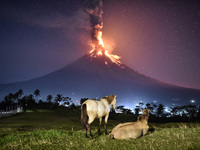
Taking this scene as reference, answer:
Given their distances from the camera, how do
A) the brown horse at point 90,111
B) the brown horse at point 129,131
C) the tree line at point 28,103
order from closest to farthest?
1. the brown horse at point 129,131
2. the brown horse at point 90,111
3. the tree line at point 28,103

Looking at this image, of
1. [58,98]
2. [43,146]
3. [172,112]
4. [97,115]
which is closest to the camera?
[43,146]

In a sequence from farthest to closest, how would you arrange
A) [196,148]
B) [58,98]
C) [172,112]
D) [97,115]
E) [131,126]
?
1. [58,98]
2. [172,112]
3. [97,115]
4. [131,126]
5. [196,148]

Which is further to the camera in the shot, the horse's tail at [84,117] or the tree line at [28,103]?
the tree line at [28,103]

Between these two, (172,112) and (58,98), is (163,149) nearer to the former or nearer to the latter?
(172,112)

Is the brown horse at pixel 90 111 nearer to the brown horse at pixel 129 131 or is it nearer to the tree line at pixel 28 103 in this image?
the brown horse at pixel 129 131

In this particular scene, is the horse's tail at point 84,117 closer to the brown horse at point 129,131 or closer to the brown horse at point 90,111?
the brown horse at point 90,111

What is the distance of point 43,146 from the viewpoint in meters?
5.50

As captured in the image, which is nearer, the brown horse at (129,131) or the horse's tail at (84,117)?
the brown horse at (129,131)

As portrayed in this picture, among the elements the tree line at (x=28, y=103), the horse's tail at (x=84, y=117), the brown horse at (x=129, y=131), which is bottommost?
the tree line at (x=28, y=103)

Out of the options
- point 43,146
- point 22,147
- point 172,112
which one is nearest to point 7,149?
point 22,147

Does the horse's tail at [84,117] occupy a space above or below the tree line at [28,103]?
above

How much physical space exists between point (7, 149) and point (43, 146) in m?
1.15

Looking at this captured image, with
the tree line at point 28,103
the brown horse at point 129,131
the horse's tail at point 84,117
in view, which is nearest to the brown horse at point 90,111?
the horse's tail at point 84,117

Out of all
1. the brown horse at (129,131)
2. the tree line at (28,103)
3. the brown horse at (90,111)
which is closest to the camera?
the brown horse at (129,131)
